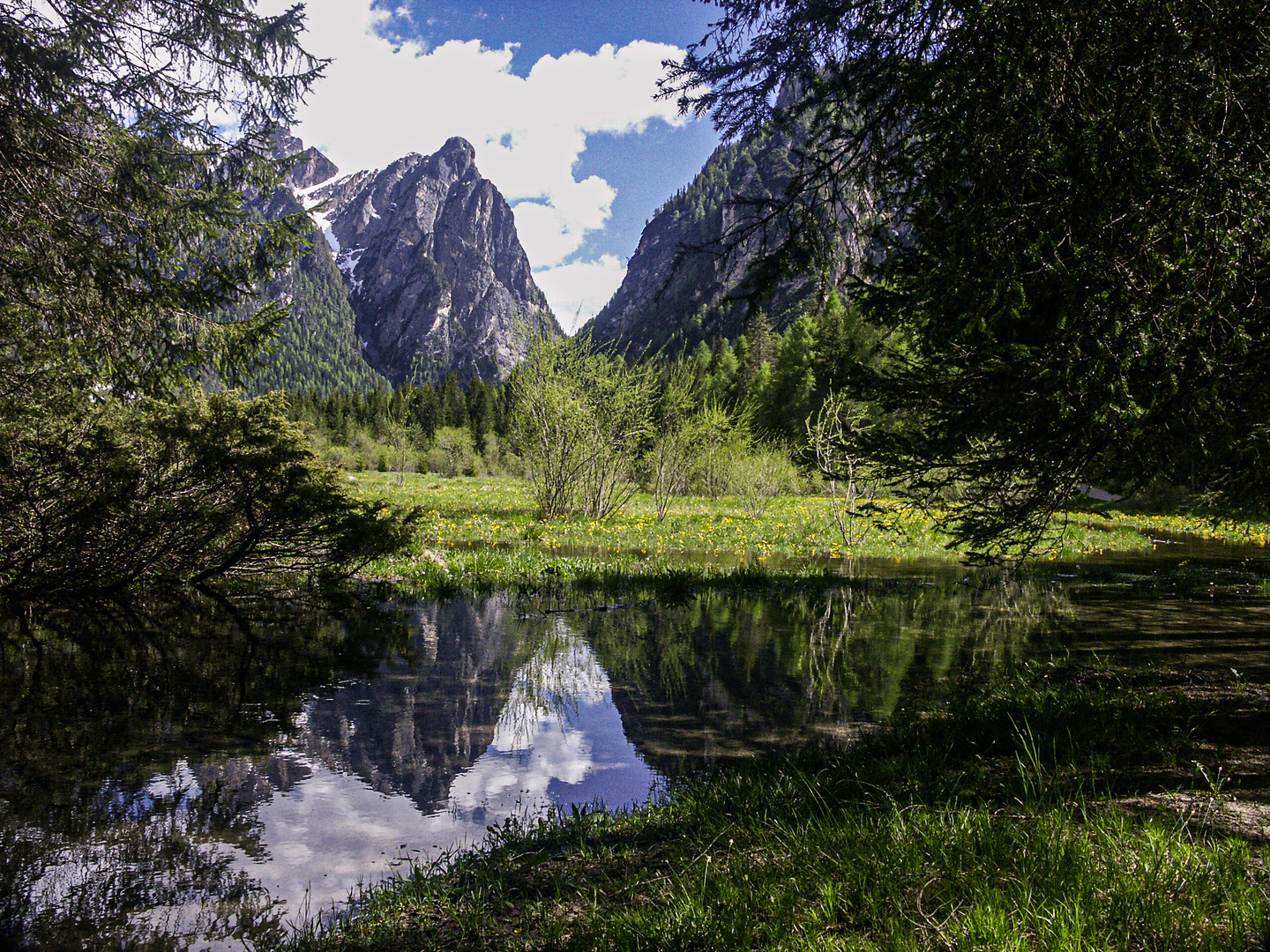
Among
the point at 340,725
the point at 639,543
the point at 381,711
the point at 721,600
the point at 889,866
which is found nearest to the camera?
the point at 889,866

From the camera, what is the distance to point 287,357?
189625 millimetres

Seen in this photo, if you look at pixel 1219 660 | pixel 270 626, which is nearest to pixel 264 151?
pixel 270 626

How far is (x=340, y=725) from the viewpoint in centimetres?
441

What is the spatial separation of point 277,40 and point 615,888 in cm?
991

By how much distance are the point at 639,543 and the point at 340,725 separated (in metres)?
10.8

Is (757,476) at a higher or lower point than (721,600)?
higher

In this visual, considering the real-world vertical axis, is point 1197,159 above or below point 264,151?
below

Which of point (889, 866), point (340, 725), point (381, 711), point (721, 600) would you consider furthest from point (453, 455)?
point (889, 866)

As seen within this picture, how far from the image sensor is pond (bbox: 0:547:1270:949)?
276 centimetres

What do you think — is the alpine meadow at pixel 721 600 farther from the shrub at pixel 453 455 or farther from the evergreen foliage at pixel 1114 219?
the shrub at pixel 453 455

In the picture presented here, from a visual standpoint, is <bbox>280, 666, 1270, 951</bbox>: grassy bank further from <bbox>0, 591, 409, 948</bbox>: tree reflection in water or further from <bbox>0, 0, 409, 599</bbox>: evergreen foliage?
<bbox>0, 0, 409, 599</bbox>: evergreen foliage

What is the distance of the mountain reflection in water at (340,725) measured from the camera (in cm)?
272

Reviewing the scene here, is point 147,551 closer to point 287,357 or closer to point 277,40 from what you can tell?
point 277,40

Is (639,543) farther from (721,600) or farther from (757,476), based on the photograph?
(757,476)
